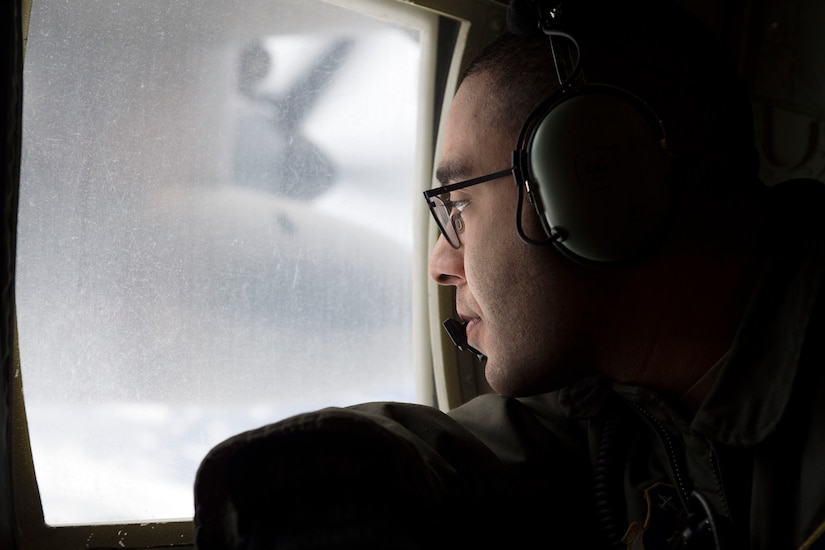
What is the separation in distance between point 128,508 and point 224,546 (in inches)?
25.8

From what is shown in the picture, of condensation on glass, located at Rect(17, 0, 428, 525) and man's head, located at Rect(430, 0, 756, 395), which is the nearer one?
man's head, located at Rect(430, 0, 756, 395)

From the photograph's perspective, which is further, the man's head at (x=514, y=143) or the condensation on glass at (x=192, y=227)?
the condensation on glass at (x=192, y=227)

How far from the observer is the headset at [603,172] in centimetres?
98

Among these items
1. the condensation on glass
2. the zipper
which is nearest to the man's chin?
the zipper

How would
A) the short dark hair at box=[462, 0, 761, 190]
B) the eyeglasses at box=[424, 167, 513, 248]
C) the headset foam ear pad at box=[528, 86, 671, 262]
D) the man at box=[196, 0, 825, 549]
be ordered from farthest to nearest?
1. the eyeglasses at box=[424, 167, 513, 248]
2. the short dark hair at box=[462, 0, 761, 190]
3. the headset foam ear pad at box=[528, 86, 671, 262]
4. the man at box=[196, 0, 825, 549]

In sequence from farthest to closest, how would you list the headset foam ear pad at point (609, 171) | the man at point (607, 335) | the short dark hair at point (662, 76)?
the short dark hair at point (662, 76) < the headset foam ear pad at point (609, 171) < the man at point (607, 335)

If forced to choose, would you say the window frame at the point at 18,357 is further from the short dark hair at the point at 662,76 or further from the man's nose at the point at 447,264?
the short dark hair at the point at 662,76

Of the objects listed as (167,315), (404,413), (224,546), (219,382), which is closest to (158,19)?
(167,315)

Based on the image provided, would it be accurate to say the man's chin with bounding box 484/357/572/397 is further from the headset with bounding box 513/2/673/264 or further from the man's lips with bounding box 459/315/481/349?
the headset with bounding box 513/2/673/264

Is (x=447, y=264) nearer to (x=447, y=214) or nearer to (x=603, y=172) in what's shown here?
(x=447, y=214)

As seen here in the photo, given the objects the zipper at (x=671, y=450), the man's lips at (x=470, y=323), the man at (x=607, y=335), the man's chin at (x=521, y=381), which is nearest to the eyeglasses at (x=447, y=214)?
the man at (x=607, y=335)

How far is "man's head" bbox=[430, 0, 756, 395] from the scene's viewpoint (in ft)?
3.65

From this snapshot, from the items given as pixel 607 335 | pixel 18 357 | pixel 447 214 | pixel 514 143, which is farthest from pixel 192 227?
pixel 607 335

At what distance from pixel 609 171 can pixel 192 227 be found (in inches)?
33.6
